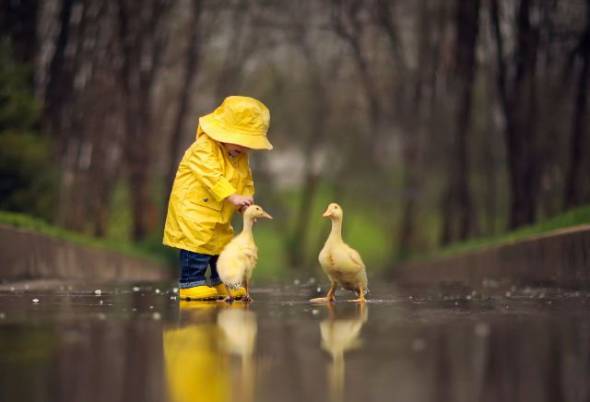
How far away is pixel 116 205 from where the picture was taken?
3791 cm

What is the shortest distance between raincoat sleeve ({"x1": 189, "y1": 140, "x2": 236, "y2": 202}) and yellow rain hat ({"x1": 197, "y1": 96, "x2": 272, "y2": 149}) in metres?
0.17

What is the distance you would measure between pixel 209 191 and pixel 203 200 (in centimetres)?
20

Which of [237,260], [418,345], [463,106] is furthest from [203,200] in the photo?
[463,106]

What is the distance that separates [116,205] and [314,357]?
3134 centimetres

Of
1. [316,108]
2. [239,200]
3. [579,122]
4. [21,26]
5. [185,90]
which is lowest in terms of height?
[239,200]

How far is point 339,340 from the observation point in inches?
309

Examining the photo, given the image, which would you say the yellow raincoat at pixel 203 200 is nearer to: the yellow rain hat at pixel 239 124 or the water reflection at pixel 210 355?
the yellow rain hat at pixel 239 124

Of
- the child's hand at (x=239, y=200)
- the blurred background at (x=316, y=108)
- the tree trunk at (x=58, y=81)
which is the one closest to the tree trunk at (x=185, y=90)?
the blurred background at (x=316, y=108)

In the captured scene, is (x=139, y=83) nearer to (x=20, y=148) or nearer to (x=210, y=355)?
(x=20, y=148)

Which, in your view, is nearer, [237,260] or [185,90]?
[237,260]

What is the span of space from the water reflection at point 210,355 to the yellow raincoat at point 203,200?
1706mm

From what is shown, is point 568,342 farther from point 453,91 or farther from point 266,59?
point 266,59

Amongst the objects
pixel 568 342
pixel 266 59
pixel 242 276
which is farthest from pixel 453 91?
pixel 568 342

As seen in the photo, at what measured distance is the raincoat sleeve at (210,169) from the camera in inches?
464
